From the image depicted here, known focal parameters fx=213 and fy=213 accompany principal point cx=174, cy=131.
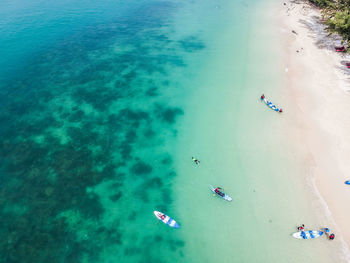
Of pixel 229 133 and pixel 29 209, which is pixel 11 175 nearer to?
pixel 29 209

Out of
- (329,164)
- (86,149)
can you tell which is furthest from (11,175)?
(329,164)

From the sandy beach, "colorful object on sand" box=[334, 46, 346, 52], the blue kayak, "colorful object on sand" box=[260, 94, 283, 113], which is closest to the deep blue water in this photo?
"colorful object on sand" box=[260, 94, 283, 113]

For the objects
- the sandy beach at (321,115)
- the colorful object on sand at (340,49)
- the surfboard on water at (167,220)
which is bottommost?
the surfboard on water at (167,220)

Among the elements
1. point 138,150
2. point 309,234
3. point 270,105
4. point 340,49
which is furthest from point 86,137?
point 340,49

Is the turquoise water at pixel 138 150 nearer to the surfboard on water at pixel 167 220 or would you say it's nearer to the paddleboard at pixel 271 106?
the surfboard on water at pixel 167 220

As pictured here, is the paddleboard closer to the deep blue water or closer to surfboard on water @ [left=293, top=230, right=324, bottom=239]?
the deep blue water

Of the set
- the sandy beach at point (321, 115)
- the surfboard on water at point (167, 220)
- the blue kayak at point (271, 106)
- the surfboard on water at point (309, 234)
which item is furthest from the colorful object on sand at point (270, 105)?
the surfboard on water at point (167, 220)

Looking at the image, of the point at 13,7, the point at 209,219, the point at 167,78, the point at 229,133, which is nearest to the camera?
the point at 209,219
